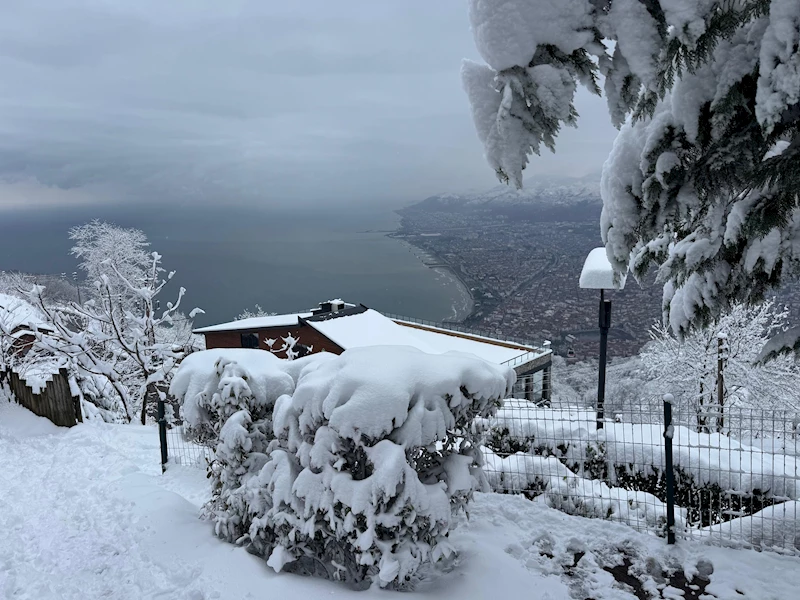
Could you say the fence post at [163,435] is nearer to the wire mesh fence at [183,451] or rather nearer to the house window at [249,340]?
the wire mesh fence at [183,451]

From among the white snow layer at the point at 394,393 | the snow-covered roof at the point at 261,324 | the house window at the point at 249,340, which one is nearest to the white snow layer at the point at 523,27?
the white snow layer at the point at 394,393

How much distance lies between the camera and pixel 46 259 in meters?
51.7

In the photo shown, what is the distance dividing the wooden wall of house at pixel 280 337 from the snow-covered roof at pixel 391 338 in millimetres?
542

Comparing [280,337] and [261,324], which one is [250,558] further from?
[261,324]

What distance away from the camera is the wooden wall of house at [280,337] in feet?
71.8

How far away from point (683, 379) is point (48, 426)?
1877cm

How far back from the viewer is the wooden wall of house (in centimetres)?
2189

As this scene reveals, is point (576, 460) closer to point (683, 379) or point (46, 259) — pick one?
point (683, 379)

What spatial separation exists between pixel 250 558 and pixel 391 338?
17.7 meters

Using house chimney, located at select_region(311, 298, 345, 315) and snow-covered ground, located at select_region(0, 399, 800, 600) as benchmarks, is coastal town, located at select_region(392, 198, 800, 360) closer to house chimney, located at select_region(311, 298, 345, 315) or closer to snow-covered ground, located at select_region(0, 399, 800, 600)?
snow-covered ground, located at select_region(0, 399, 800, 600)

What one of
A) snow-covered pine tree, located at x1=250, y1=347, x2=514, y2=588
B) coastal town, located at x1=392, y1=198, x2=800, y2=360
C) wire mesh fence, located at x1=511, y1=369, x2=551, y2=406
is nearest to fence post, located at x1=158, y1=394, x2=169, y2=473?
snow-covered pine tree, located at x1=250, y1=347, x2=514, y2=588

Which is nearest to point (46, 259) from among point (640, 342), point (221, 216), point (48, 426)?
point (48, 426)

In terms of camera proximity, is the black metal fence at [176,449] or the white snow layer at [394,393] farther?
the black metal fence at [176,449]

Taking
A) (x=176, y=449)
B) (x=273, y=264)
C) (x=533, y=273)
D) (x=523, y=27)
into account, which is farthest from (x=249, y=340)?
(x=273, y=264)
